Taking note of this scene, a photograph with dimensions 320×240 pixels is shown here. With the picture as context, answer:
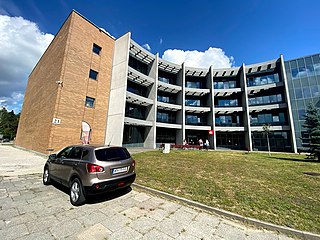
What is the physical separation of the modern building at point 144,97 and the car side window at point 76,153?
37.8 ft

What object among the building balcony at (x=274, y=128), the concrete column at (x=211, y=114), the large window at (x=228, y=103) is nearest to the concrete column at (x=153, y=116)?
the concrete column at (x=211, y=114)

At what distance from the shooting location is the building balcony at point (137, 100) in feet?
70.5

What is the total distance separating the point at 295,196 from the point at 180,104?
84.2 ft

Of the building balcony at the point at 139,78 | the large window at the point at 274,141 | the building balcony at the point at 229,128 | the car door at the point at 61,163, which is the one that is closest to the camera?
the car door at the point at 61,163

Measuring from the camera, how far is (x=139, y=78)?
79.5 feet

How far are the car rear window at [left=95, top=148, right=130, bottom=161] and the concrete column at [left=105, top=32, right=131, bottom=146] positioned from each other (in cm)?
1432

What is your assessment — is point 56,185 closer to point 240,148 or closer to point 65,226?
point 65,226

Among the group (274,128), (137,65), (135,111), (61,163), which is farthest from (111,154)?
(274,128)

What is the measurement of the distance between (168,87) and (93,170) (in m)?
25.9

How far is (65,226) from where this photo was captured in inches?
125

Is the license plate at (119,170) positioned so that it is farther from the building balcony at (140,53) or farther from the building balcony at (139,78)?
the building balcony at (140,53)

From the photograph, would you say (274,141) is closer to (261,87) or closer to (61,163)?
(261,87)

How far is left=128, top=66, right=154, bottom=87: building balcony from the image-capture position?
73.4ft

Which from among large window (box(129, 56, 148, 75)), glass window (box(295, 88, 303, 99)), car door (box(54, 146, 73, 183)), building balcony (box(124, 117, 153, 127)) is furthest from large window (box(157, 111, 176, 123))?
car door (box(54, 146, 73, 183))
